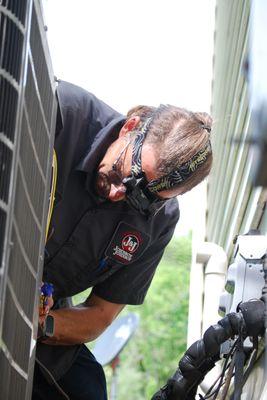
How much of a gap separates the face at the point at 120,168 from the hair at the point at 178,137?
0.03 meters

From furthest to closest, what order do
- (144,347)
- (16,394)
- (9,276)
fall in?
(144,347) < (16,394) < (9,276)

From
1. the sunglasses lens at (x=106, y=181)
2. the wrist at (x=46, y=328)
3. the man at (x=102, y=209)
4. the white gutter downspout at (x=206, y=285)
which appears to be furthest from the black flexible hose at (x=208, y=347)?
the white gutter downspout at (x=206, y=285)

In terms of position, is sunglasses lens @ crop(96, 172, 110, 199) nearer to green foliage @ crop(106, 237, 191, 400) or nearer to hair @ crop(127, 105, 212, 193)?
hair @ crop(127, 105, 212, 193)

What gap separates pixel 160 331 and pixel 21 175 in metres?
21.0

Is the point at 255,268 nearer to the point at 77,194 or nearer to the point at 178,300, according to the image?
the point at 77,194

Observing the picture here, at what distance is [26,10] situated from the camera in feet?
6.47

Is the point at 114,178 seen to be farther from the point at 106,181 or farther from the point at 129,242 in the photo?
the point at 129,242

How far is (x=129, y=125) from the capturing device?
129 inches

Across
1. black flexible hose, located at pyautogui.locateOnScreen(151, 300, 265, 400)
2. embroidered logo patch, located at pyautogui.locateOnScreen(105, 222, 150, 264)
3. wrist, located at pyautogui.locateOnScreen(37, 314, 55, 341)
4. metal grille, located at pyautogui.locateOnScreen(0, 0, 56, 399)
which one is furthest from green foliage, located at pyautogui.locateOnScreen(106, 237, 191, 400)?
metal grille, located at pyautogui.locateOnScreen(0, 0, 56, 399)

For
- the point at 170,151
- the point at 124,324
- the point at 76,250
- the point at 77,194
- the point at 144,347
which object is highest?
the point at 170,151

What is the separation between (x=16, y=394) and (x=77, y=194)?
46.0 inches

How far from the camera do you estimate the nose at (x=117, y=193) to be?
10.2 feet

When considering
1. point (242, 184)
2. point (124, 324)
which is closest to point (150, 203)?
point (242, 184)

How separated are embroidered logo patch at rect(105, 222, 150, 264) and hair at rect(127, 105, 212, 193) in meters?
0.28
